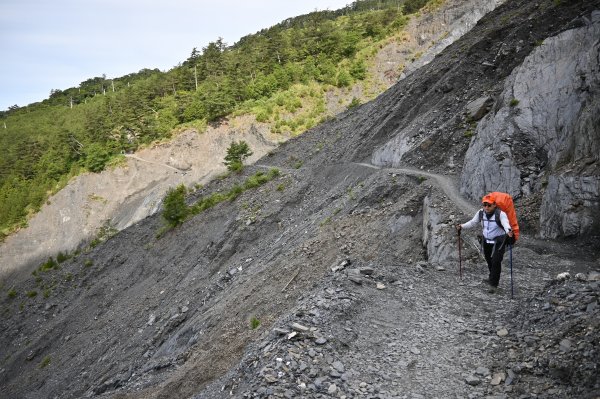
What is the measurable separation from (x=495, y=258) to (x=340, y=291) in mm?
3290

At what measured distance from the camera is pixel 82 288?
32844 millimetres

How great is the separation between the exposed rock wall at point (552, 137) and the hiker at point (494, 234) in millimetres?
2970

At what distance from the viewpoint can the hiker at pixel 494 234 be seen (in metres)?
8.50

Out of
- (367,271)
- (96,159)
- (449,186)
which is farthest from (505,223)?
(96,159)

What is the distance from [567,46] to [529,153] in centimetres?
448

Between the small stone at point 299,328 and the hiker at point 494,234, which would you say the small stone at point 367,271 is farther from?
the small stone at point 299,328

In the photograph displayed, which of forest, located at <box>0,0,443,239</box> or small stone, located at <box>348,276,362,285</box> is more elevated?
forest, located at <box>0,0,443,239</box>

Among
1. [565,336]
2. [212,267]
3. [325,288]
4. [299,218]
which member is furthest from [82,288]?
[565,336]

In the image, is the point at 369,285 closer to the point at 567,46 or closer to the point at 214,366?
the point at 214,366

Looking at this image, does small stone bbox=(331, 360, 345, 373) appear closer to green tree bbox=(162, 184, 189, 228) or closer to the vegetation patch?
the vegetation patch

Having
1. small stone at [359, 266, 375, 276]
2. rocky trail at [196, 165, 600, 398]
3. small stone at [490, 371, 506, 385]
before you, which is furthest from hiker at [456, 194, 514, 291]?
small stone at [490, 371, 506, 385]

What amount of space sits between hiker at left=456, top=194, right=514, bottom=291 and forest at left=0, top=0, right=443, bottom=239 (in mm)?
40390

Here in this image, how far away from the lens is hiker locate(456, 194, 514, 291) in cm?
850

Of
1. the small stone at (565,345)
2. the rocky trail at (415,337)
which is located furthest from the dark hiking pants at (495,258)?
the small stone at (565,345)
